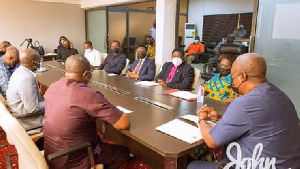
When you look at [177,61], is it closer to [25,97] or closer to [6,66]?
[25,97]

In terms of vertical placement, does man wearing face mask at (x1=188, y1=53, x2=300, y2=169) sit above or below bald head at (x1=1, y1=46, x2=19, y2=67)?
below

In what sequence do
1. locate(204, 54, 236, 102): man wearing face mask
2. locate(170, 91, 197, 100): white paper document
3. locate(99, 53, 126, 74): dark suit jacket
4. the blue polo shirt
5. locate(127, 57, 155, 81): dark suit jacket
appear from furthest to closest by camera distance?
1. locate(99, 53, 126, 74): dark suit jacket
2. locate(127, 57, 155, 81): dark suit jacket
3. locate(204, 54, 236, 102): man wearing face mask
4. locate(170, 91, 197, 100): white paper document
5. the blue polo shirt

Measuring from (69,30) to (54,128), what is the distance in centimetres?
747

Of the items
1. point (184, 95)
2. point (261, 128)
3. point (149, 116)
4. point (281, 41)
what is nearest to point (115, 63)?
point (184, 95)

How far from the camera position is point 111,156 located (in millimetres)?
1760

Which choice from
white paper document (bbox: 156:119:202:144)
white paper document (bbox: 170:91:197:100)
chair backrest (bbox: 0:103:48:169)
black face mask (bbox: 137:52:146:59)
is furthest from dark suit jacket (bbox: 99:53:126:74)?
chair backrest (bbox: 0:103:48:169)

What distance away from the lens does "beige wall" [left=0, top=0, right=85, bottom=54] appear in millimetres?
7168

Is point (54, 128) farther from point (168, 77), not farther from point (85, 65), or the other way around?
point (168, 77)

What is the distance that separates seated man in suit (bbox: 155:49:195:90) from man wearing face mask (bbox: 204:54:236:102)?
1.89 feet

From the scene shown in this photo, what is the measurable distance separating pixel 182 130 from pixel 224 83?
3.94 feet

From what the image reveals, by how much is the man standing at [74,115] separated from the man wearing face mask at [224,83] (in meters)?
1.40

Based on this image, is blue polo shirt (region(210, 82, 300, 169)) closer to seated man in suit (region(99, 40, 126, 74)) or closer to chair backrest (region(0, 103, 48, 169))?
chair backrest (region(0, 103, 48, 169))

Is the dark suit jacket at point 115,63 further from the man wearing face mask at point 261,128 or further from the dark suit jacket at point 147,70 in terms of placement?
the man wearing face mask at point 261,128

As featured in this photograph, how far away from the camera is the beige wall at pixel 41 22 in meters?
7.17
